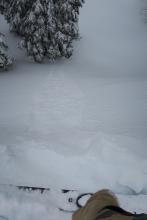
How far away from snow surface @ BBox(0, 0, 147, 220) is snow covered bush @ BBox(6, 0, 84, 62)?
55 centimetres

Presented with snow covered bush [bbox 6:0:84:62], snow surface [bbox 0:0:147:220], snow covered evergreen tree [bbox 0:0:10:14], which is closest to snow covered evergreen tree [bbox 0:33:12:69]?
snow surface [bbox 0:0:147:220]

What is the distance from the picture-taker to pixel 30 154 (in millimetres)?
5094

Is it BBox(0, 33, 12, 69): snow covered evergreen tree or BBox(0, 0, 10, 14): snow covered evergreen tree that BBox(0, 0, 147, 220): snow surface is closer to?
BBox(0, 33, 12, 69): snow covered evergreen tree

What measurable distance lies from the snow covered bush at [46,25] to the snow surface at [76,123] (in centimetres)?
55

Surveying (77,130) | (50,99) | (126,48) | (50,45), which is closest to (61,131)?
(77,130)

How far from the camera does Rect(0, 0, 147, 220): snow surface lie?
15.0 ft

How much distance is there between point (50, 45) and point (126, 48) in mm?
4014

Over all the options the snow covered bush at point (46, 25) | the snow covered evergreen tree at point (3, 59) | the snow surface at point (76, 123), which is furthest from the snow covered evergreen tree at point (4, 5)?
the snow covered evergreen tree at point (3, 59)

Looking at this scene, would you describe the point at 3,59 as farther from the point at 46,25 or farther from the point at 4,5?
the point at 4,5

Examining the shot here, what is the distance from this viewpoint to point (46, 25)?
974 cm

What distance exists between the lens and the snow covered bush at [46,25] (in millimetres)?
9594

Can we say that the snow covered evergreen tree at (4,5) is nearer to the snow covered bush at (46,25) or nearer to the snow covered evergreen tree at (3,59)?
the snow covered bush at (46,25)

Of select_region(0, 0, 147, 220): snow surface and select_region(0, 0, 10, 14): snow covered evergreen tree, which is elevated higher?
select_region(0, 0, 10, 14): snow covered evergreen tree

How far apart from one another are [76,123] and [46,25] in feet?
14.9
